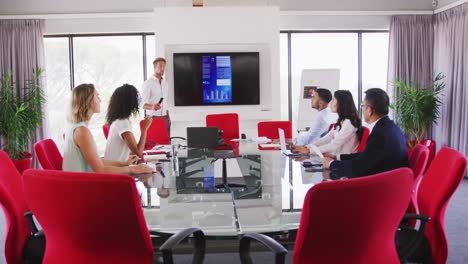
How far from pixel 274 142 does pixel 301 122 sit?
2817 millimetres

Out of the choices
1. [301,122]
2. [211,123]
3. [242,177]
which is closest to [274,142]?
[211,123]

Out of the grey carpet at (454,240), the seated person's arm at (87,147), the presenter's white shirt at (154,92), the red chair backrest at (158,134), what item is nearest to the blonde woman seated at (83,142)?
the seated person's arm at (87,147)

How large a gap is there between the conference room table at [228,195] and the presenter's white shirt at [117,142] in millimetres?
281

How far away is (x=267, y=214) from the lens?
2135mm

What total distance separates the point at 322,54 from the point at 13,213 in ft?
21.1

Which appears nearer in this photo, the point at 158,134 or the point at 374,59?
the point at 158,134

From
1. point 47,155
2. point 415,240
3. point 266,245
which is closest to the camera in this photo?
point 266,245

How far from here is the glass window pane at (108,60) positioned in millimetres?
7758

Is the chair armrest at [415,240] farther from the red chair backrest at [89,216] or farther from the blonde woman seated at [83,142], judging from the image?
the blonde woman seated at [83,142]

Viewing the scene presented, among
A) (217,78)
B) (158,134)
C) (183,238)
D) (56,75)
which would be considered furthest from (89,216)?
(56,75)

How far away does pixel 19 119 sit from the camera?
664 centimetres

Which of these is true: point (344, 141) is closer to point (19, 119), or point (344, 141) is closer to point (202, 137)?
point (202, 137)

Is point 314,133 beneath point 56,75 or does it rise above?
beneath

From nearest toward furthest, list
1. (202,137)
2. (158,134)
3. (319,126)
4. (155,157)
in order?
(155,157), (202,137), (319,126), (158,134)
